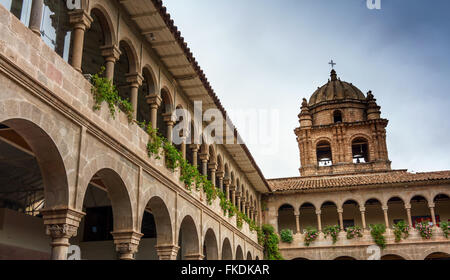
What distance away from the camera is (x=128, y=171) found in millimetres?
11172

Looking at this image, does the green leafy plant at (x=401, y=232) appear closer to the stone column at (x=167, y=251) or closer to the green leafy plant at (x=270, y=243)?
the green leafy plant at (x=270, y=243)

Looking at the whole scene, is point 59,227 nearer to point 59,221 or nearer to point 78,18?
point 59,221

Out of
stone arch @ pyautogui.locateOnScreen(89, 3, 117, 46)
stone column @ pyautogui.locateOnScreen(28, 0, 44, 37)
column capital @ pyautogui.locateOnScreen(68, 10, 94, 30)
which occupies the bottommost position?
stone column @ pyautogui.locateOnScreen(28, 0, 44, 37)

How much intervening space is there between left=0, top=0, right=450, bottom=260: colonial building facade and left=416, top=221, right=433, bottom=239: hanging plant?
28 centimetres

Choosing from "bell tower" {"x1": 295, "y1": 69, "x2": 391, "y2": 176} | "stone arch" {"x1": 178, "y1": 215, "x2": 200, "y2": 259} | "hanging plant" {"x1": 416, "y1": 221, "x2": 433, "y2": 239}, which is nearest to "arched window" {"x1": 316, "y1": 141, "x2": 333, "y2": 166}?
"bell tower" {"x1": 295, "y1": 69, "x2": 391, "y2": 176}

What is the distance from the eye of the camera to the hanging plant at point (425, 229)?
2703 cm

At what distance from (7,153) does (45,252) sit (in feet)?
15.3

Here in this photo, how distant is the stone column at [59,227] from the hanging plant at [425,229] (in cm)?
2325

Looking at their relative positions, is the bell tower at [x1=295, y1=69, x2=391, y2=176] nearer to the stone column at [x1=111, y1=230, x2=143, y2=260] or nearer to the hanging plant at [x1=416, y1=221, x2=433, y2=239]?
the hanging plant at [x1=416, y1=221, x2=433, y2=239]

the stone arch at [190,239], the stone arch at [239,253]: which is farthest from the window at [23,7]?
the stone arch at [239,253]

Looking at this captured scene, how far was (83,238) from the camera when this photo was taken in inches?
757

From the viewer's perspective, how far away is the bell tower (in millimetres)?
36500
